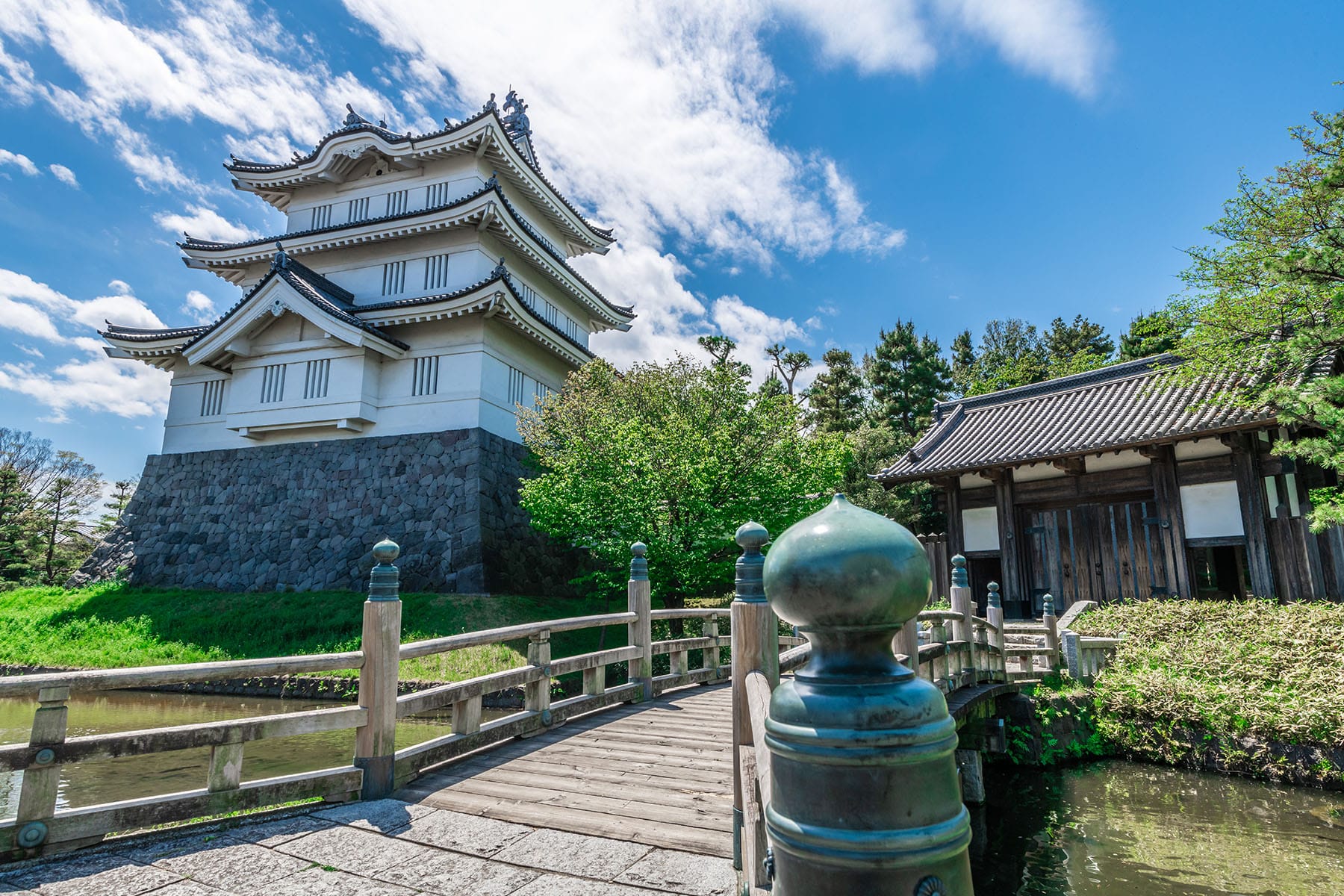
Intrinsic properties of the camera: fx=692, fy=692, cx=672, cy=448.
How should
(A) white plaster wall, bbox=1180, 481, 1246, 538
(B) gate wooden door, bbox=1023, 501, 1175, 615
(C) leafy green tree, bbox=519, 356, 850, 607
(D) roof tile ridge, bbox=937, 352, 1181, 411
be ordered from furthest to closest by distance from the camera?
(D) roof tile ridge, bbox=937, 352, 1181, 411 < (C) leafy green tree, bbox=519, 356, 850, 607 < (B) gate wooden door, bbox=1023, 501, 1175, 615 < (A) white plaster wall, bbox=1180, 481, 1246, 538

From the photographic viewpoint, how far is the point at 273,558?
1808 cm

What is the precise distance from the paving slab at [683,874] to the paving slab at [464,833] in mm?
837

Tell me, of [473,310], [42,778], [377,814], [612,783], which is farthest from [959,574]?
[473,310]

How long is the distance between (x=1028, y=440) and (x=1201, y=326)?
11.7 feet

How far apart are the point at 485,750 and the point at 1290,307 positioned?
1225 centimetres

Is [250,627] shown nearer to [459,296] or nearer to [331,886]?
[459,296]

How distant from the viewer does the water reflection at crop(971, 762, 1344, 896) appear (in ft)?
18.4

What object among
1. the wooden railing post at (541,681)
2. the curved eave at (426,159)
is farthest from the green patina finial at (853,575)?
the curved eave at (426,159)

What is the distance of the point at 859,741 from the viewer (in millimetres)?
1251

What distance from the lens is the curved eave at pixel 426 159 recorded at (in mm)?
19938

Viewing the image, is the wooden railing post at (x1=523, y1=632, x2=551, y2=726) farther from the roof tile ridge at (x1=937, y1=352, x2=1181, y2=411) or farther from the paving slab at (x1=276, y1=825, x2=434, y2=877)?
the roof tile ridge at (x1=937, y1=352, x2=1181, y2=411)

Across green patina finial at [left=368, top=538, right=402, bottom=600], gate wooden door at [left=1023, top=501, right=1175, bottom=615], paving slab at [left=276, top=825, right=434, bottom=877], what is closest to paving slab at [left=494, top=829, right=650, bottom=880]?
paving slab at [left=276, top=825, right=434, bottom=877]

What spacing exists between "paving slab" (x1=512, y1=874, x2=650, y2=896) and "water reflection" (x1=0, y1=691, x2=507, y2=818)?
9.93 ft

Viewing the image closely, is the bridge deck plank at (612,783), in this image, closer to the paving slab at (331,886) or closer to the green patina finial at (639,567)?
the paving slab at (331,886)
